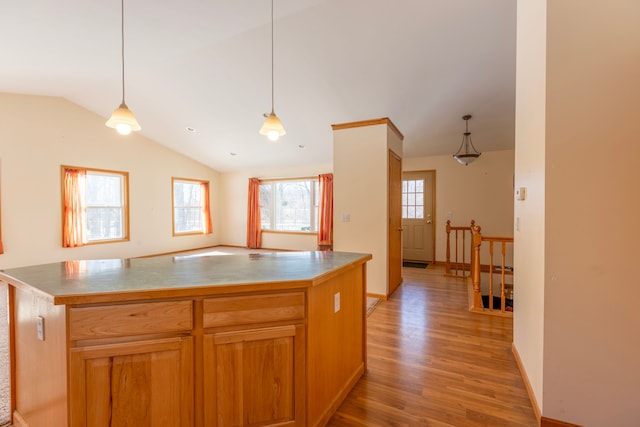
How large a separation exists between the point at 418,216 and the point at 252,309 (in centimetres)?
578

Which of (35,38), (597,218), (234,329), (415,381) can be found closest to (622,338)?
(597,218)

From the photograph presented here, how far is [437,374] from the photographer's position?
2.24 metres

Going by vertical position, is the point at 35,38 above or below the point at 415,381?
above

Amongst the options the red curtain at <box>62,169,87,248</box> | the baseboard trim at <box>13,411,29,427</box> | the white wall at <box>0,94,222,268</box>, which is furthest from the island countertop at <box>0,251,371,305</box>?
the red curtain at <box>62,169,87,248</box>

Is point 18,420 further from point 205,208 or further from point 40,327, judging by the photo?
point 205,208

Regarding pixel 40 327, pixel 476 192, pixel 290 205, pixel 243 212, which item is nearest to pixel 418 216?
pixel 476 192

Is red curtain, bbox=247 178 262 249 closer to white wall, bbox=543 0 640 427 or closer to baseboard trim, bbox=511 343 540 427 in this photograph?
baseboard trim, bbox=511 343 540 427

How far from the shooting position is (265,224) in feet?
27.1

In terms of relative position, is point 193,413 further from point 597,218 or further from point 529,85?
point 529,85

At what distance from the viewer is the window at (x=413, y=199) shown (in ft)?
21.5

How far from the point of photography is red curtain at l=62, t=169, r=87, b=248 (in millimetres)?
5441

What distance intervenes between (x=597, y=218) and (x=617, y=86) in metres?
0.70

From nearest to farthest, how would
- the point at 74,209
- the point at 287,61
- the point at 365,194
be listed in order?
1. the point at 287,61
2. the point at 365,194
3. the point at 74,209

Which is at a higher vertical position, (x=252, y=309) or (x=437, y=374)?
(x=252, y=309)
